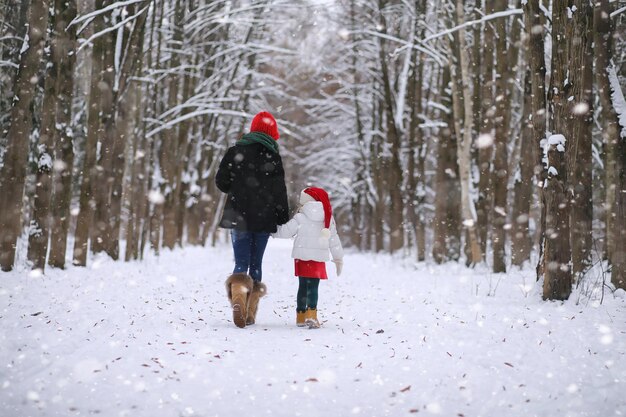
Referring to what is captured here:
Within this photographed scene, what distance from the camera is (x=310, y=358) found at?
4.24 metres

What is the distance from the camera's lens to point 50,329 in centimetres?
474

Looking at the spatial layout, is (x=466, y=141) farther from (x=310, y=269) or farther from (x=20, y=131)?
(x=20, y=131)

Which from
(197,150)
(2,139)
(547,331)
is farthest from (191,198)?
(547,331)

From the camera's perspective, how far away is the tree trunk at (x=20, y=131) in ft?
27.2

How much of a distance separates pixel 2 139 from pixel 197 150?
960 cm

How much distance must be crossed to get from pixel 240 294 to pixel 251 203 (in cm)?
95

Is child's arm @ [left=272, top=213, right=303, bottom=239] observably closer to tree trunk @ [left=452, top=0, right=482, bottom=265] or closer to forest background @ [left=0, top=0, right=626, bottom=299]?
forest background @ [left=0, top=0, right=626, bottom=299]

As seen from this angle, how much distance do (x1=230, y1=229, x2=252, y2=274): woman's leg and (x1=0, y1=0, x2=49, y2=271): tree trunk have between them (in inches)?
193

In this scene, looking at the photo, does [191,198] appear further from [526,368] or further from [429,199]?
[526,368]

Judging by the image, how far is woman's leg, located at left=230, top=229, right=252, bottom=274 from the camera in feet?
18.1

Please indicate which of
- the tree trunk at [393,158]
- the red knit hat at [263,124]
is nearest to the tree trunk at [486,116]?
the tree trunk at [393,158]

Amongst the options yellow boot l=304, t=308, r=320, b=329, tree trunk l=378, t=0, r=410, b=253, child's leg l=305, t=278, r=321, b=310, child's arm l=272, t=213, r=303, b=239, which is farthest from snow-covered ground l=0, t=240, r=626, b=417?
tree trunk l=378, t=0, r=410, b=253

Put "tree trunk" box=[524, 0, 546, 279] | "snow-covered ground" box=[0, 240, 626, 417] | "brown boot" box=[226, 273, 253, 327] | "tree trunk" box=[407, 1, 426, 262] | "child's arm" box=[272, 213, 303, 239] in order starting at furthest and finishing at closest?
"tree trunk" box=[407, 1, 426, 262] → "tree trunk" box=[524, 0, 546, 279] → "child's arm" box=[272, 213, 303, 239] → "brown boot" box=[226, 273, 253, 327] → "snow-covered ground" box=[0, 240, 626, 417]

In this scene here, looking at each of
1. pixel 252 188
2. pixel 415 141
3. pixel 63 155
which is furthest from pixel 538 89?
pixel 415 141
